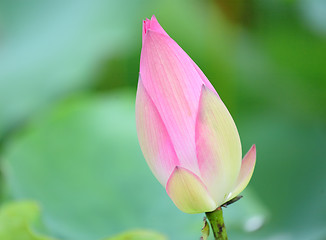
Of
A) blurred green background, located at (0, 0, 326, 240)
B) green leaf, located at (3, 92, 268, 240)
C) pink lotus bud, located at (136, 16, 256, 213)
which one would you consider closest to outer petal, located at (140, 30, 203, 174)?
pink lotus bud, located at (136, 16, 256, 213)

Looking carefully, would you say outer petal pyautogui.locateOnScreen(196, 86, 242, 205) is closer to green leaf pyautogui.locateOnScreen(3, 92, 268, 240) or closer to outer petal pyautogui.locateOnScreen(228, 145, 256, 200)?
outer petal pyautogui.locateOnScreen(228, 145, 256, 200)

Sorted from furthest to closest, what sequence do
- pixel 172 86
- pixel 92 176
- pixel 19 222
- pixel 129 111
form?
pixel 129 111
pixel 92 176
pixel 19 222
pixel 172 86

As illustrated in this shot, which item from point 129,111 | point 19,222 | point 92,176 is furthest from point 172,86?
point 129,111

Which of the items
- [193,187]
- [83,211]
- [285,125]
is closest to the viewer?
[193,187]

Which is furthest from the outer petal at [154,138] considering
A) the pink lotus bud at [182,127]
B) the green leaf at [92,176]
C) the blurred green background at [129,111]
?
the green leaf at [92,176]

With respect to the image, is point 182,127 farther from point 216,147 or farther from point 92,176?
point 92,176

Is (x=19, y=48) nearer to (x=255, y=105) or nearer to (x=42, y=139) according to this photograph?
(x=42, y=139)

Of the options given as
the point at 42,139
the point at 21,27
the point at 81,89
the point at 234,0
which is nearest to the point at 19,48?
the point at 21,27

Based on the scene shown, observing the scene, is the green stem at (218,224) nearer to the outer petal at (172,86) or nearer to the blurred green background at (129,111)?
the outer petal at (172,86)
